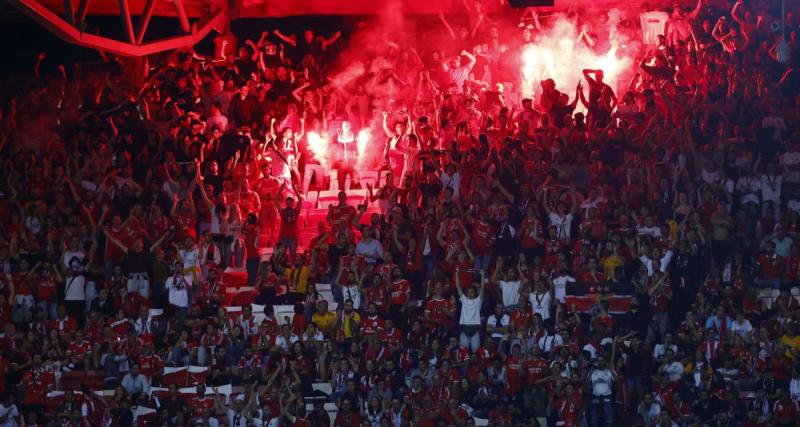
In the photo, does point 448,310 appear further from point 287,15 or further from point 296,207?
point 287,15

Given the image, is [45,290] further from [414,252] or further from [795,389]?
[795,389]

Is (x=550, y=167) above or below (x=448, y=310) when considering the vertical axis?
above

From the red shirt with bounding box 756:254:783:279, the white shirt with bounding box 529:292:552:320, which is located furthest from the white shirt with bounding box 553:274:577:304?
the red shirt with bounding box 756:254:783:279

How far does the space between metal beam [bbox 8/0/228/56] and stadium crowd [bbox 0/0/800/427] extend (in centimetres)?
79

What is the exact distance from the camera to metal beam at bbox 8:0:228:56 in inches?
811

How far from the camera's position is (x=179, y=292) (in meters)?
20.0

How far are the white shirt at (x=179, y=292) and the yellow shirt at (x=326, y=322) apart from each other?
1.82 m

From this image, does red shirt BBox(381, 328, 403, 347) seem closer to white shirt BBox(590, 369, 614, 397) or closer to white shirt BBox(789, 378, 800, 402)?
white shirt BBox(590, 369, 614, 397)

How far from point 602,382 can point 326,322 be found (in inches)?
150

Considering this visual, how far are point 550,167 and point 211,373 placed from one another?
19.4ft

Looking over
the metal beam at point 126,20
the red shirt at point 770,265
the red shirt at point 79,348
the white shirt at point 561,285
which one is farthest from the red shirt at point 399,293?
the metal beam at point 126,20

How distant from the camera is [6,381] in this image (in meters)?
19.2

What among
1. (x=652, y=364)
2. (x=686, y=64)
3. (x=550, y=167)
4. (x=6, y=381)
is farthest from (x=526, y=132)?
(x=6, y=381)

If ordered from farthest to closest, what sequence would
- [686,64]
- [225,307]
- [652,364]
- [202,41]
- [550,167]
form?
[202,41]
[686,64]
[550,167]
[225,307]
[652,364]
